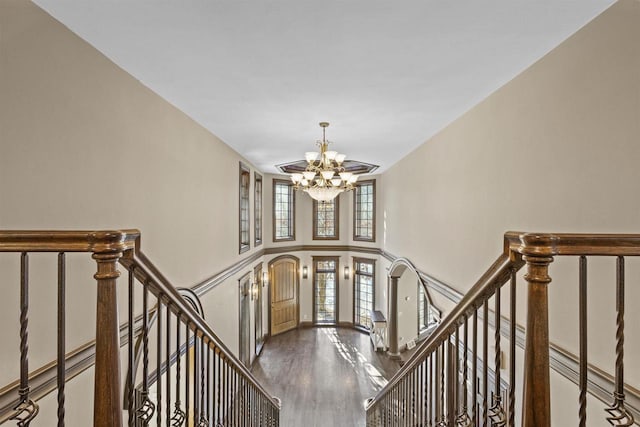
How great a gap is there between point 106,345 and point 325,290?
10753 mm

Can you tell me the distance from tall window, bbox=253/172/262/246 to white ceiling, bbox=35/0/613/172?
4.60 meters

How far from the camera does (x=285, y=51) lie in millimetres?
2650

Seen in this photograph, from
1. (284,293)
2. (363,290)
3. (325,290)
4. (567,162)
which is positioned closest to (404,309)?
(363,290)

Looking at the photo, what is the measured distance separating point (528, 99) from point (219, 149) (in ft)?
14.5

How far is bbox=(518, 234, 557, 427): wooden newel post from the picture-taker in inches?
40.4

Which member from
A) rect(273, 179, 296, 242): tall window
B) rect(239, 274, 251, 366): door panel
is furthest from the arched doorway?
rect(273, 179, 296, 242): tall window

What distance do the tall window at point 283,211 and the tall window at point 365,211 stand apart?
2059 millimetres

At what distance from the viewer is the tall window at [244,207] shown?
7320mm

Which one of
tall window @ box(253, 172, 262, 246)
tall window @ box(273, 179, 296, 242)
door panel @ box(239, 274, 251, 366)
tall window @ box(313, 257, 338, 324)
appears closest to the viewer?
door panel @ box(239, 274, 251, 366)

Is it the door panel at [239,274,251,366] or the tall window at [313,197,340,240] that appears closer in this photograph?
the door panel at [239,274,251,366]

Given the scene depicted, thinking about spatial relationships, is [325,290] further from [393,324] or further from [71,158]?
[71,158]

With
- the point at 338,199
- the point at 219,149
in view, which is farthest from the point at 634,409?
the point at 338,199

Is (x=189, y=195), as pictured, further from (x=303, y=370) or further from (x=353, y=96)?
(x=303, y=370)

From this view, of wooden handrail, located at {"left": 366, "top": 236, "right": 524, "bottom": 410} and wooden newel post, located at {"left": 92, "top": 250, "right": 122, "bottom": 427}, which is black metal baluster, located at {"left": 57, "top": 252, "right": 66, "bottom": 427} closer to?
wooden newel post, located at {"left": 92, "top": 250, "right": 122, "bottom": 427}
